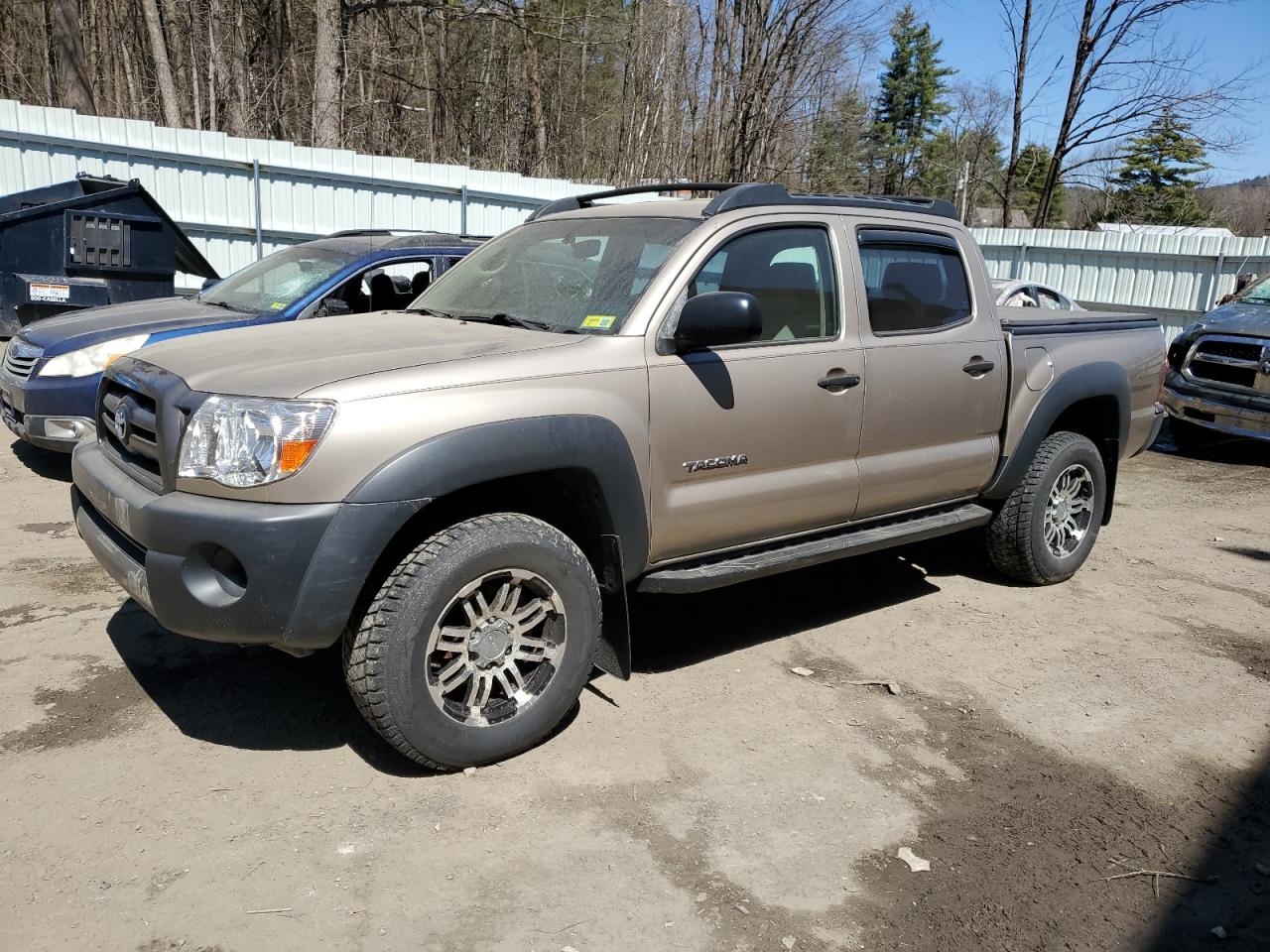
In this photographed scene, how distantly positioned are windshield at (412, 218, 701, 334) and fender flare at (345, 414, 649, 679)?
0.51m

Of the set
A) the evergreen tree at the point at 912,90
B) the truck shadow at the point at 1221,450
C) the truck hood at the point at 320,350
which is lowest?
the truck shadow at the point at 1221,450

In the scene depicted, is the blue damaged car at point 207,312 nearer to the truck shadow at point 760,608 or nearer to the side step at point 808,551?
the truck shadow at point 760,608

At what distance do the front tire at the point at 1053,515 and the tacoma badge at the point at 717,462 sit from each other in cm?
209

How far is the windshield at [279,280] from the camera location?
6.96m

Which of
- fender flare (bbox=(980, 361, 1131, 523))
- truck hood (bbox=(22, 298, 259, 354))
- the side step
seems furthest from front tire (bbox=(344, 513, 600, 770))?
truck hood (bbox=(22, 298, 259, 354))

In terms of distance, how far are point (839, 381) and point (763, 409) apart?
0.46 meters

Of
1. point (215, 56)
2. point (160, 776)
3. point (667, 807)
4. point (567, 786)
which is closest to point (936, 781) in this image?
point (667, 807)

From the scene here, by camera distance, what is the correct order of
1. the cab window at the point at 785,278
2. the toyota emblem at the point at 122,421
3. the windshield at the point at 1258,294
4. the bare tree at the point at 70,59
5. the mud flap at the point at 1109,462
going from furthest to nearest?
the bare tree at the point at 70,59
the windshield at the point at 1258,294
the mud flap at the point at 1109,462
the cab window at the point at 785,278
the toyota emblem at the point at 122,421

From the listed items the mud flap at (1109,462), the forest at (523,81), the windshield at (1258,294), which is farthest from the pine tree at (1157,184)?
the mud flap at (1109,462)

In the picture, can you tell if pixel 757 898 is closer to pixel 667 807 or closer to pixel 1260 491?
pixel 667 807

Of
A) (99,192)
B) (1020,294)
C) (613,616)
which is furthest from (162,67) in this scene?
(613,616)

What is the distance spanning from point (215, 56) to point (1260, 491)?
20590 millimetres

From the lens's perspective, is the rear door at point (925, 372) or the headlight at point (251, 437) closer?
the headlight at point (251, 437)

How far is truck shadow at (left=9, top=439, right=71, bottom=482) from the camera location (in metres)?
6.89
